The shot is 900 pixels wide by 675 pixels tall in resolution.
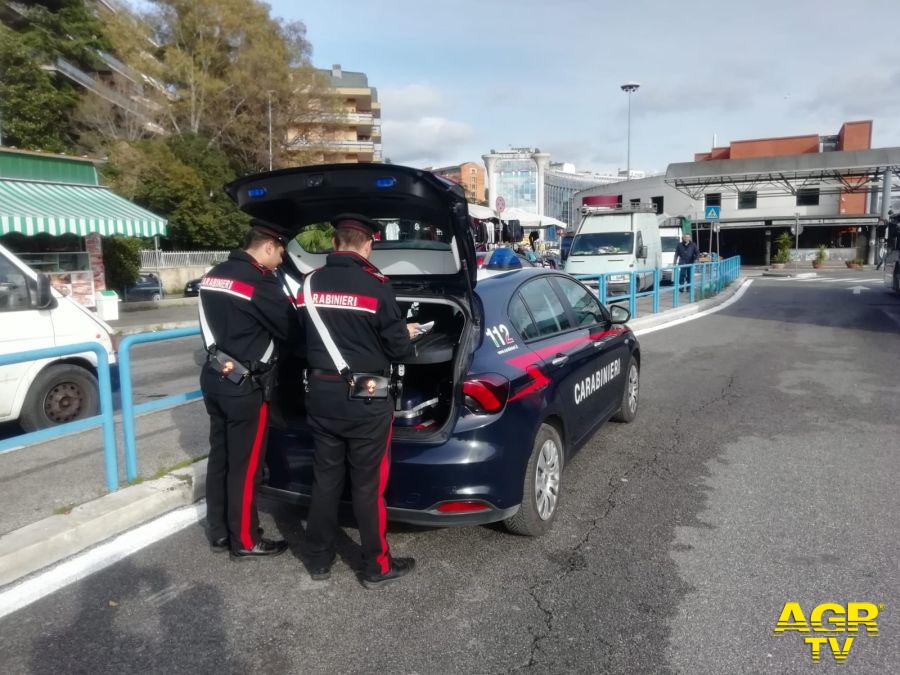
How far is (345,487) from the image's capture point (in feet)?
11.8

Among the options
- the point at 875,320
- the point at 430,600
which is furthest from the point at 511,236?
the point at 430,600

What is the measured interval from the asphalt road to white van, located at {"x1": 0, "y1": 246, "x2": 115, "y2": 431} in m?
2.73

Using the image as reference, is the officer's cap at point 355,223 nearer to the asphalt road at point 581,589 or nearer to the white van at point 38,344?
the asphalt road at point 581,589

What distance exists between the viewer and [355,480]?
332 cm

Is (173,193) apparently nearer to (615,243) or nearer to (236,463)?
(615,243)

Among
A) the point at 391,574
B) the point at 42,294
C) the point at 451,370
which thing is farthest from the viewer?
the point at 42,294

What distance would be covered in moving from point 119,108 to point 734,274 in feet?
103

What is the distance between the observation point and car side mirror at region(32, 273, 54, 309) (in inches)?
230

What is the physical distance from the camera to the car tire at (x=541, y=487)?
3.75m

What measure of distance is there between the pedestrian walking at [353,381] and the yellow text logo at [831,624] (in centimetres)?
192

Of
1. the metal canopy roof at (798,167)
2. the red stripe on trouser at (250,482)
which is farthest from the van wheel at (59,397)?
the metal canopy roof at (798,167)

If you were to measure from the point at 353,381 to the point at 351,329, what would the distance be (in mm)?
248

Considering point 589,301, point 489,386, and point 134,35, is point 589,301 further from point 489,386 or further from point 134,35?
point 134,35

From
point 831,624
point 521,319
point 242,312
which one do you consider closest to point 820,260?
point 521,319
